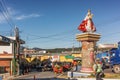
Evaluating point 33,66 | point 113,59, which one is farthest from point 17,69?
point 33,66

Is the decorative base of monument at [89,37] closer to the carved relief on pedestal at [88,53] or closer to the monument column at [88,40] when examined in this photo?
the monument column at [88,40]

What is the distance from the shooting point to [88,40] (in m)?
29.7

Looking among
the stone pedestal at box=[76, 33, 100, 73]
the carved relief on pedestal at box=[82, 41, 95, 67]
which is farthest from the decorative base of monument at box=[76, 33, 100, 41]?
the carved relief on pedestal at box=[82, 41, 95, 67]

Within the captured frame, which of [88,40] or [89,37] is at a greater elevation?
[89,37]

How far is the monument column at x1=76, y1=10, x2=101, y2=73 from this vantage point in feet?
97.1

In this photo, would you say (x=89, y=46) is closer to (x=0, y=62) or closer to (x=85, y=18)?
(x=85, y=18)

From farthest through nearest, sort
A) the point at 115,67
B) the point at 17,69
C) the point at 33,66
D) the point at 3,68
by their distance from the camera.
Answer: the point at 33,66 → the point at 3,68 → the point at 17,69 → the point at 115,67

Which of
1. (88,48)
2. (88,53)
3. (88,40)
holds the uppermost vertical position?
(88,40)

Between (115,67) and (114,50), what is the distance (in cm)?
245

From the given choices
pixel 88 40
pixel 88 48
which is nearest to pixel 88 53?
pixel 88 48

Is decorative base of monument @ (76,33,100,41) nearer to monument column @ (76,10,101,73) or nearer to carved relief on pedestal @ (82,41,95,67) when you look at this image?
monument column @ (76,10,101,73)

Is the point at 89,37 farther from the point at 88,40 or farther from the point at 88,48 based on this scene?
the point at 88,48

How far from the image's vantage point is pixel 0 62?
45094 millimetres

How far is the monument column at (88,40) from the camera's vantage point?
29.6 meters
